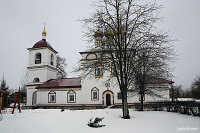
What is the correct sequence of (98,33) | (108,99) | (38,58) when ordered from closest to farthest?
(98,33)
(108,99)
(38,58)

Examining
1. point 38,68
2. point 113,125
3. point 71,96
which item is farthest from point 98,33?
point 38,68

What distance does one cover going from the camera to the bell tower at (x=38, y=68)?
86.3 feet

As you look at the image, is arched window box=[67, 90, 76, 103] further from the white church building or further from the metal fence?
the metal fence

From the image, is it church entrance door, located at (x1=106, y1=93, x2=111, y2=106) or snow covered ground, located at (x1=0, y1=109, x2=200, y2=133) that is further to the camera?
church entrance door, located at (x1=106, y1=93, x2=111, y2=106)

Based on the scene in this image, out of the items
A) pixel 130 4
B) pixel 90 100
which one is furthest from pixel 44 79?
pixel 130 4

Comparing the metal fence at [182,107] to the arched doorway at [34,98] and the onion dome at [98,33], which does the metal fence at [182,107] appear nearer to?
the onion dome at [98,33]

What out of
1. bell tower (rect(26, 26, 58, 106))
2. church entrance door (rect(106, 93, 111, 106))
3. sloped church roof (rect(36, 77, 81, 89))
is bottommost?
church entrance door (rect(106, 93, 111, 106))

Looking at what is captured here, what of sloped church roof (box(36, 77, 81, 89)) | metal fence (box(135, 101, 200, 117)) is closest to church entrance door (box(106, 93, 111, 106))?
sloped church roof (box(36, 77, 81, 89))

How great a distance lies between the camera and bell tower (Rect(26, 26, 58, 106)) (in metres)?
26.3

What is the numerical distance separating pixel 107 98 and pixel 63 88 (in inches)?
305

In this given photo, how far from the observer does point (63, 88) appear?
971 inches

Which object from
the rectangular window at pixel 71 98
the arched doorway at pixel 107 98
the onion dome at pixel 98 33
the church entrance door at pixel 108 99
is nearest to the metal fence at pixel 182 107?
the arched doorway at pixel 107 98

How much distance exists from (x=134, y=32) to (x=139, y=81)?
552 cm

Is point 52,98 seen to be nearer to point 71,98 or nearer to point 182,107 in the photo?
point 71,98
